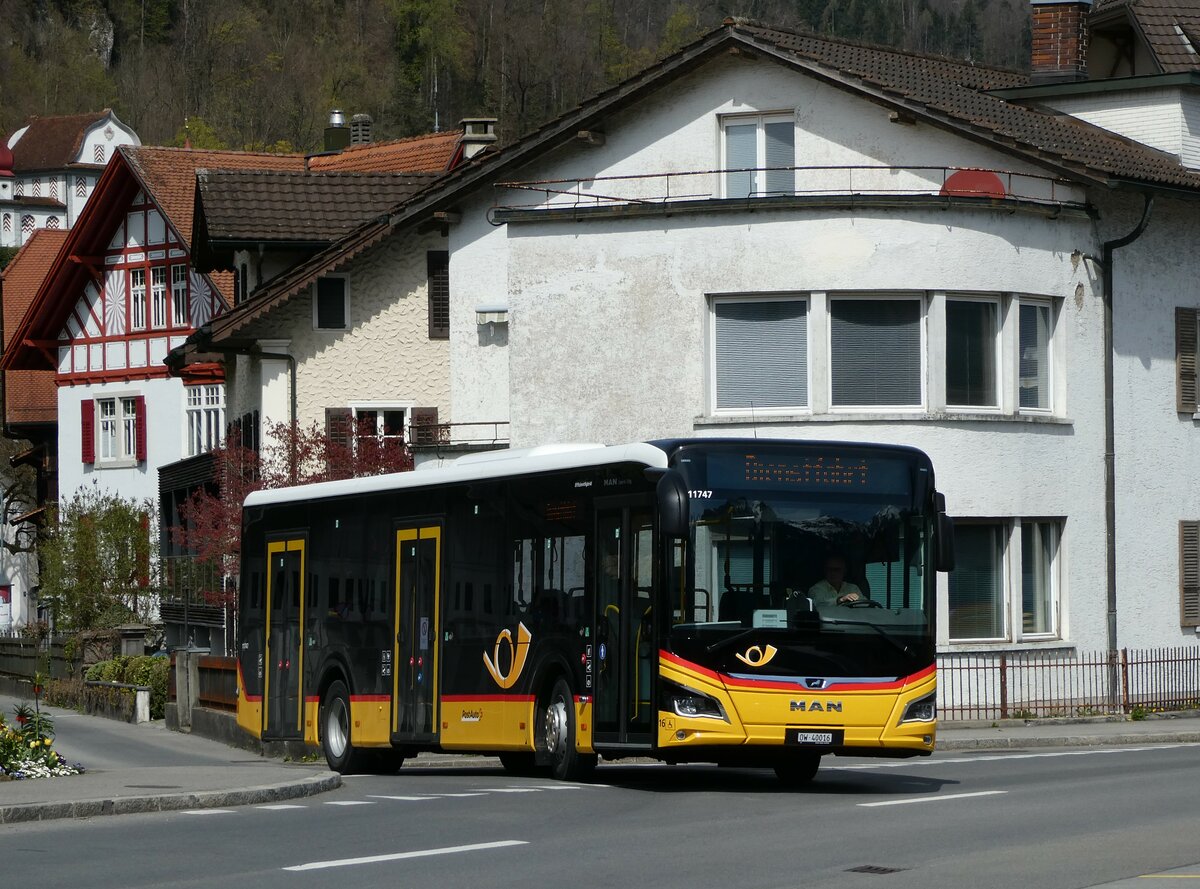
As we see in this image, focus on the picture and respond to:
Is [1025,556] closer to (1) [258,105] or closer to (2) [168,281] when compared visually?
(2) [168,281]

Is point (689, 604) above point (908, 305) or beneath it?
beneath

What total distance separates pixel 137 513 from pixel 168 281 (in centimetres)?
572

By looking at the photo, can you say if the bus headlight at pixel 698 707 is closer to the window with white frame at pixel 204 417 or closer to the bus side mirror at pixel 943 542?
the bus side mirror at pixel 943 542

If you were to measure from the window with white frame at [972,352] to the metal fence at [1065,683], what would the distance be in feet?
11.7

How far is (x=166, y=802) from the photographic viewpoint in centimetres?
1569

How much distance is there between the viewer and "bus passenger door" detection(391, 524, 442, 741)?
20.1m

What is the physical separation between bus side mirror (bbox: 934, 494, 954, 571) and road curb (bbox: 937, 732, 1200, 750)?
8.22 m

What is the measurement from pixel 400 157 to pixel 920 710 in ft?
104

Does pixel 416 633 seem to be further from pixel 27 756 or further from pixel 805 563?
pixel 805 563

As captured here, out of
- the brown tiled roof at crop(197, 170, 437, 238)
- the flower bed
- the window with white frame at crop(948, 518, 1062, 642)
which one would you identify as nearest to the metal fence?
the window with white frame at crop(948, 518, 1062, 642)

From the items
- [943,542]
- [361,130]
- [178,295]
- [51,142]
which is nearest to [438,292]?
[178,295]

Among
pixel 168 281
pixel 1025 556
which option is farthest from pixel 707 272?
pixel 168 281

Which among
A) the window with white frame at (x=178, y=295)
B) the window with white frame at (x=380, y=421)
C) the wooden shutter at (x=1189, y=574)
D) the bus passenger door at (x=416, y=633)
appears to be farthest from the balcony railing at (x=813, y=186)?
the window with white frame at (x=178, y=295)

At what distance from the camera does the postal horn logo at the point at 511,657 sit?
18.5 meters
